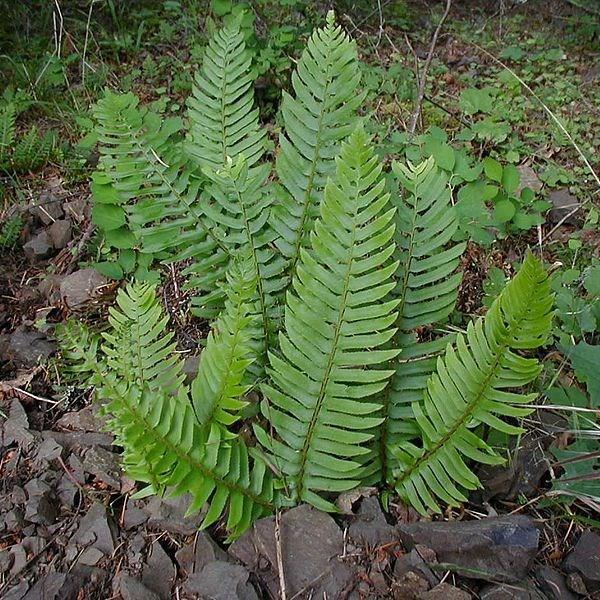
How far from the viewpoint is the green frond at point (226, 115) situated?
7.93 ft

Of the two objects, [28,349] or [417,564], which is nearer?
[417,564]

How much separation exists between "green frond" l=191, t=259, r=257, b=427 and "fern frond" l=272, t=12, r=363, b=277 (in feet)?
1.17

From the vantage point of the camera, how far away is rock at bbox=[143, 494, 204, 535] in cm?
193

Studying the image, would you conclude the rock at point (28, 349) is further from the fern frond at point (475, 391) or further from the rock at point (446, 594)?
the rock at point (446, 594)

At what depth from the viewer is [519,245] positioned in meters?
2.93

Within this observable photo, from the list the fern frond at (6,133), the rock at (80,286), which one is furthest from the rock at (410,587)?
the fern frond at (6,133)

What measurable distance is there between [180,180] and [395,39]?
2.58 meters

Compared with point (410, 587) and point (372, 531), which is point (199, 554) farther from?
point (410, 587)

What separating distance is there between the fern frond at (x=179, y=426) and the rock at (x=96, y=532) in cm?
18

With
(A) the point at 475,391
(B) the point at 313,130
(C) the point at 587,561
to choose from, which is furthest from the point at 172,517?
(B) the point at 313,130

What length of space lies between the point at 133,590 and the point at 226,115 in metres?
1.62

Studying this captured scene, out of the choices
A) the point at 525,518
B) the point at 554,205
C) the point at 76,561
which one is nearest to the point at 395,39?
the point at 554,205

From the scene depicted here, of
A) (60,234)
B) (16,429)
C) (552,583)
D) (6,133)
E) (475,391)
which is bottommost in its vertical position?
(16,429)

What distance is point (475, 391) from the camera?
5.72 ft
